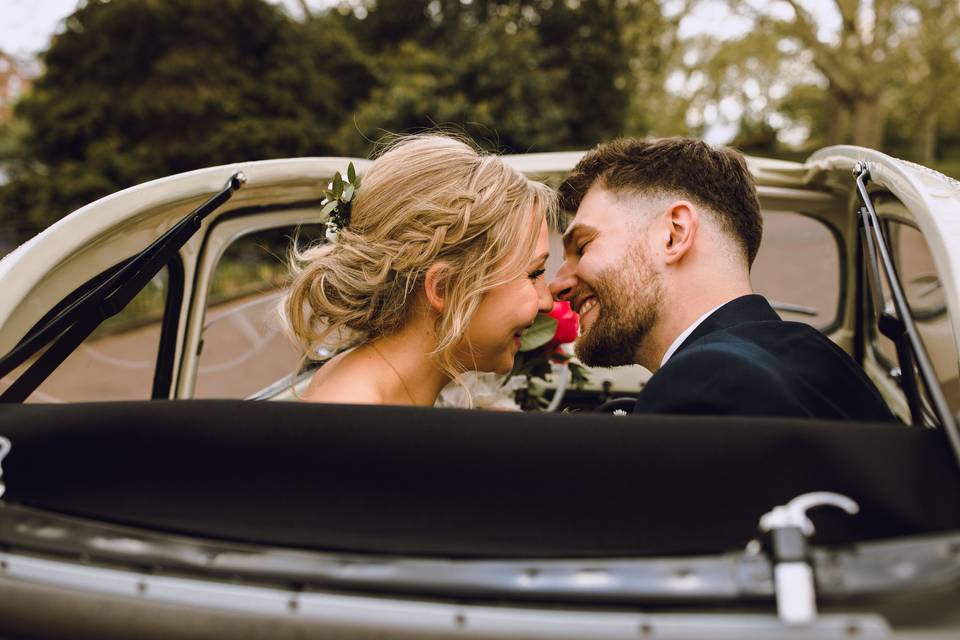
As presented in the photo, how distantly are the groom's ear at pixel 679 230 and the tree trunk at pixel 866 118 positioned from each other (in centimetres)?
2019

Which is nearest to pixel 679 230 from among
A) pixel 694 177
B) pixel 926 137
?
pixel 694 177

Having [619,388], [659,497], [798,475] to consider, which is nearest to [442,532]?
[659,497]

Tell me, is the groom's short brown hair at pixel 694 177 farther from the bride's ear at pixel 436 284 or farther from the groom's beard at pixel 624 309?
the bride's ear at pixel 436 284

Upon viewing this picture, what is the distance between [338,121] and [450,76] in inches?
146

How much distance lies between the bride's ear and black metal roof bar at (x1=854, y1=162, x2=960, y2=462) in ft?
3.65

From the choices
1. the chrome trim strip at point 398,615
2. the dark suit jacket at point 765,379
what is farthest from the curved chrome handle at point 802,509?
the dark suit jacket at point 765,379

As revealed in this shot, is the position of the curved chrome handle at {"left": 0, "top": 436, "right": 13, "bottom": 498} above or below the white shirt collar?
below

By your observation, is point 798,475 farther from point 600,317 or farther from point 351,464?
point 600,317

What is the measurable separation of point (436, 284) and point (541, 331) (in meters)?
0.61

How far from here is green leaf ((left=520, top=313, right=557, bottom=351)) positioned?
2.51 m

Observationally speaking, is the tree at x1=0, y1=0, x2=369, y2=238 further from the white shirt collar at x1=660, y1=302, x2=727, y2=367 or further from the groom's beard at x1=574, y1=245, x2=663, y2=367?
the white shirt collar at x1=660, y1=302, x2=727, y2=367

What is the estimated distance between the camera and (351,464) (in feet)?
3.57

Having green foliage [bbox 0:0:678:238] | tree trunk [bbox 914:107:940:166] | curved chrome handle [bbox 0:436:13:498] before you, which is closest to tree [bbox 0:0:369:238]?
green foliage [bbox 0:0:678:238]

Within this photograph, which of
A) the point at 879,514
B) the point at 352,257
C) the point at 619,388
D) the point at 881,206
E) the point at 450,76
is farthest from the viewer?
the point at 450,76
